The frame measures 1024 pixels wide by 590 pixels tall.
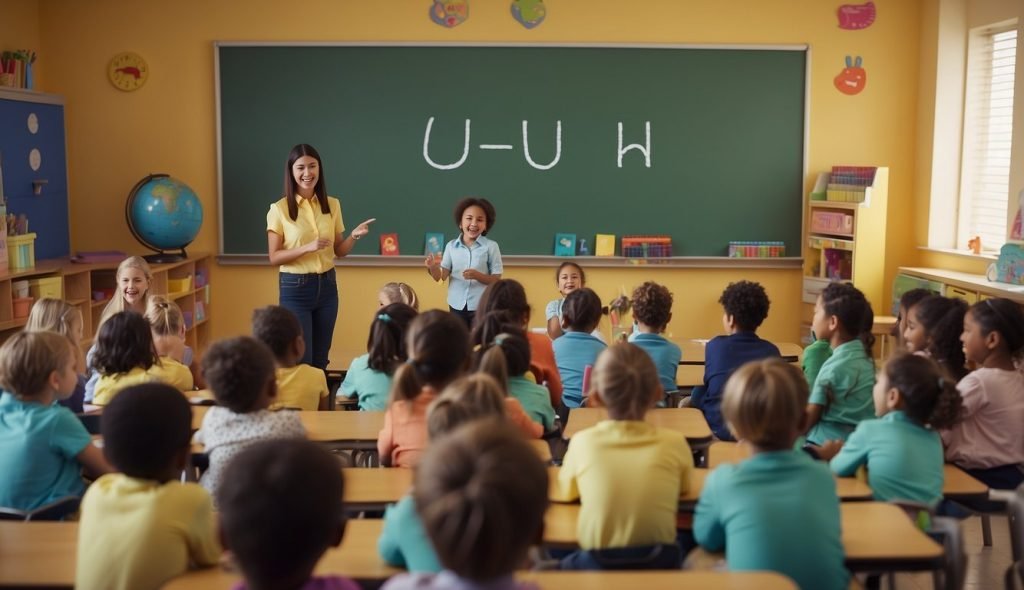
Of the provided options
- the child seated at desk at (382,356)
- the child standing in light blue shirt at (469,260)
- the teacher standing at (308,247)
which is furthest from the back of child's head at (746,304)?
the teacher standing at (308,247)

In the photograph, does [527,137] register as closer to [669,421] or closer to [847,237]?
[847,237]

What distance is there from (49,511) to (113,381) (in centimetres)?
84

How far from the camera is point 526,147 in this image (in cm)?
714

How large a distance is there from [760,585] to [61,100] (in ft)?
19.7

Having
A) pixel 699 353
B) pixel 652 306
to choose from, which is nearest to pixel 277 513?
pixel 652 306

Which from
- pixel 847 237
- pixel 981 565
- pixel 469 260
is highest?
pixel 847 237

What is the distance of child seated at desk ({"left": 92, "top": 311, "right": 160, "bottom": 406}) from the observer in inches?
142

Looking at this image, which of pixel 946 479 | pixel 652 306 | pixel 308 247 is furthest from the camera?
pixel 308 247

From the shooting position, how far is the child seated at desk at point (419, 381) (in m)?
3.06

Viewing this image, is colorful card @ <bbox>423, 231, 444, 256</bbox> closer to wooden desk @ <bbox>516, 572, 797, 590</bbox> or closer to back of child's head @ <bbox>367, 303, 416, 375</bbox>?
back of child's head @ <bbox>367, 303, 416, 375</bbox>

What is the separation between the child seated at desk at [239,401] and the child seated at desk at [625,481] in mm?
798

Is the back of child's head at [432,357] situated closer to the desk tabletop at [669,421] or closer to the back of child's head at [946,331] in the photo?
the desk tabletop at [669,421]

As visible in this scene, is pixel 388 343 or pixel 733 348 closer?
pixel 388 343

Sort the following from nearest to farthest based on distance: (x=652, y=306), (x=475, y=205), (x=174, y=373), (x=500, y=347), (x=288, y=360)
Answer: (x=500, y=347) → (x=288, y=360) → (x=174, y=373) → (x=652, y=306) → (x=475, y=205)
